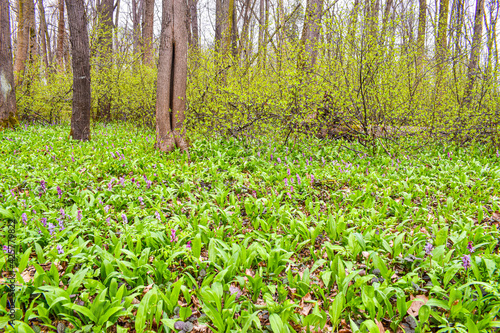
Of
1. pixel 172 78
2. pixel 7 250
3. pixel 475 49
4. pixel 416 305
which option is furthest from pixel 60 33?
pixel 416 305

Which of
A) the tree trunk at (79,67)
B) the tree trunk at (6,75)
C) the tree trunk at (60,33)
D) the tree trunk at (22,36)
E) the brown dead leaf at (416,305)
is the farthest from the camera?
the tree trunk at (60,33)

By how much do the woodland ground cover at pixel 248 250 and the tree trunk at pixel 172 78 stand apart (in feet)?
2.78

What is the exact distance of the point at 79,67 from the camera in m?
6.55

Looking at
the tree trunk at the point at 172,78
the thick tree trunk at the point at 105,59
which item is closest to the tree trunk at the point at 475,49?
the tree trunk at the point at 172,78

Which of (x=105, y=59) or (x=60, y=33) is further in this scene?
(x=60, y=33)

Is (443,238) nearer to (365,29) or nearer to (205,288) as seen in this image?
(205,288)

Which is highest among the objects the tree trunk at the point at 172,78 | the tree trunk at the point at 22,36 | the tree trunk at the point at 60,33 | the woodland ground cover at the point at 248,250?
the tree trunk at the point at 60,33

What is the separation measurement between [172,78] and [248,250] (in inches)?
170

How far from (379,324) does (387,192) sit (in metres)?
2.32

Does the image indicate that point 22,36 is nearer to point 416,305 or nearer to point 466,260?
point 416,305

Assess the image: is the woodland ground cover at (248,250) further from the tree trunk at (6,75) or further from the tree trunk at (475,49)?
the tree trunk at (6,75)

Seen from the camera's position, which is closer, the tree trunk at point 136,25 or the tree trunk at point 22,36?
the tree trunk at point 22,36

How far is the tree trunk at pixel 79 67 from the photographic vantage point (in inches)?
250

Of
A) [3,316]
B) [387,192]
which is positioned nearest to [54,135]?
[3,316]
